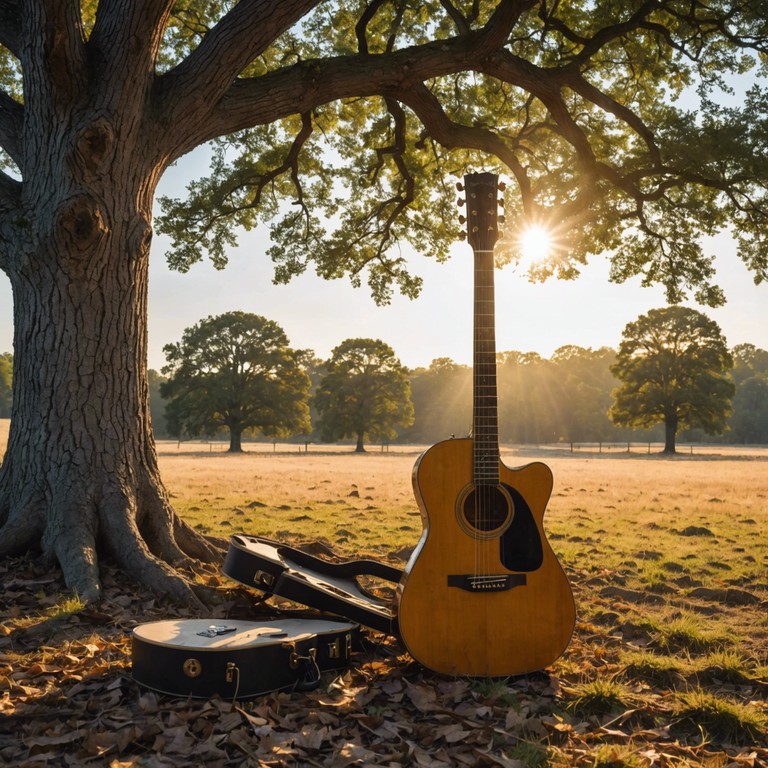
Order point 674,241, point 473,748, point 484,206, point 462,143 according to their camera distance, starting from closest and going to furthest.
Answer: point 473,748 < point 484,206 < point 462,143 < point 674,241

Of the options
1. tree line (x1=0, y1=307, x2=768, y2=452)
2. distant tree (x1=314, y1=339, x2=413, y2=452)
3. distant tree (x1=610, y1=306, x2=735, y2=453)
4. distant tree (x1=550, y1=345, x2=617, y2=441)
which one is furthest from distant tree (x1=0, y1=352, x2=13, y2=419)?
distant tree (x1=610, y1=306, x2=735, y2=453)

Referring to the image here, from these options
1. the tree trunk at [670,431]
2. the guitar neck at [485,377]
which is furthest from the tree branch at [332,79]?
the tree trunk at [670,431]

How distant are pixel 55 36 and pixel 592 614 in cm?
672

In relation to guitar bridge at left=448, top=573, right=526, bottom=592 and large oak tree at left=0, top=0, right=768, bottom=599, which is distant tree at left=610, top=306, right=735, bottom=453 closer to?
large oak tree at left=0, top=0, right=768, bottom=599

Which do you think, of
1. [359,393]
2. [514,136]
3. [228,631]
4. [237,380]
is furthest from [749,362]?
[228,631]

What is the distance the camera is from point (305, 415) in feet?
143

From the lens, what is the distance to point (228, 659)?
3535 millimetres

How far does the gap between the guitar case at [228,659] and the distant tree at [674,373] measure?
4278 centimetres

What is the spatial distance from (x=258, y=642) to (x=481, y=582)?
137 cm

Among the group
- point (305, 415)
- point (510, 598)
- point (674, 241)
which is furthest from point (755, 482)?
point (305, 415)

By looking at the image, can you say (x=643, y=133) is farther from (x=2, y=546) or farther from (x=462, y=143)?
(x=2, y=546)

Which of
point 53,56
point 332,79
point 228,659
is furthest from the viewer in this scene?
point 332,79

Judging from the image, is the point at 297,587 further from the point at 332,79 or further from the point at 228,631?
the point at 332,79

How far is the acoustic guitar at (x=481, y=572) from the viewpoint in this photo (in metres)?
3.97
